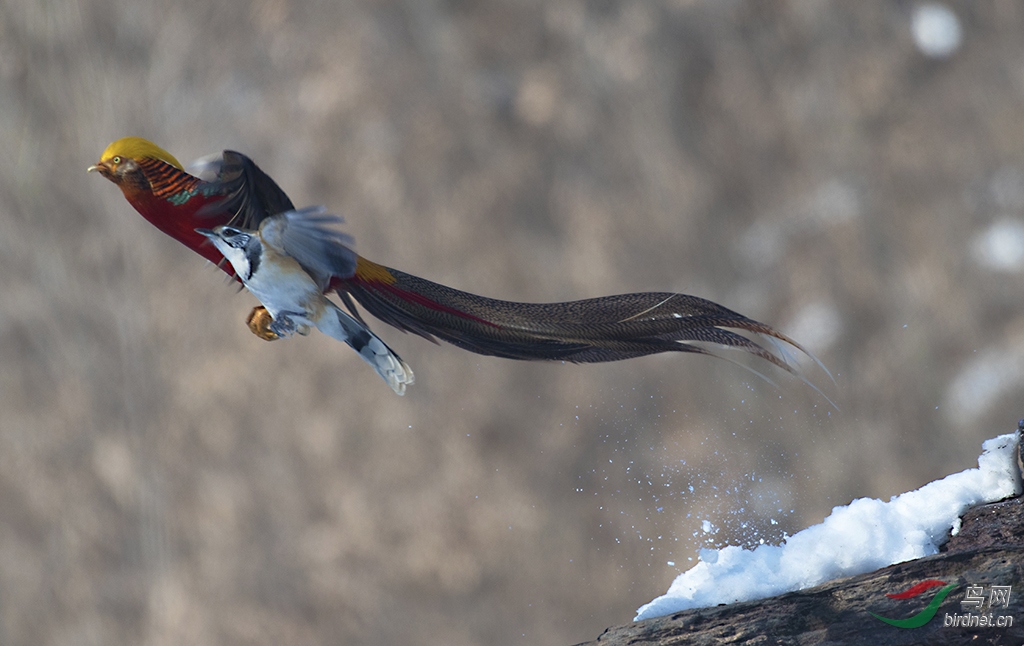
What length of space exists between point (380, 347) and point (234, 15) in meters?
1.02

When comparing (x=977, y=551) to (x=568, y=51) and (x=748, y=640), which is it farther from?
(x=568, y=51)

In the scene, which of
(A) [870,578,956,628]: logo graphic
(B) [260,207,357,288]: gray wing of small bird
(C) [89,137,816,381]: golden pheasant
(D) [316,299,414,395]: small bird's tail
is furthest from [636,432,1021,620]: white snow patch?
(B) [260,207,357,288]: gray wing of small bird

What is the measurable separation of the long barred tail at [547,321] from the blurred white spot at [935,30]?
80cm

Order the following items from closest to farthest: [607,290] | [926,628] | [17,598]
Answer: [926,628] → [607,290] → [17,598]

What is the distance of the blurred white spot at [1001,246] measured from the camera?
1155mm

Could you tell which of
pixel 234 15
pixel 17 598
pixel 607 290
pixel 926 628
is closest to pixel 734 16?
pixel 607 290

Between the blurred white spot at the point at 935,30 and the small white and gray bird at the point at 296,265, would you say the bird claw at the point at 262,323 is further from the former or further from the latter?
the blurred white spot at the point at 935,30

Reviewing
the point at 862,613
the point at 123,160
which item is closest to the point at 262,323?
the point at 123,160

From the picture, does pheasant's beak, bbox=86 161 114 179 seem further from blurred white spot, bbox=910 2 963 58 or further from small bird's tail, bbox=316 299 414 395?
blurred white spot, bbox=910 2 963 58

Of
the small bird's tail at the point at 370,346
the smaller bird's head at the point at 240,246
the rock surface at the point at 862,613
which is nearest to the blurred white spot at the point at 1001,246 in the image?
the rock surface at the point at 862,613

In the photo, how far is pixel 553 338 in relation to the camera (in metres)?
0.64

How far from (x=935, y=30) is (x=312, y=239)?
Answer: 1.07 metres

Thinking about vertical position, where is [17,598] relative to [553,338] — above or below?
above

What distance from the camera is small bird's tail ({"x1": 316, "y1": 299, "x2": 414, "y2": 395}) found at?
60cm
